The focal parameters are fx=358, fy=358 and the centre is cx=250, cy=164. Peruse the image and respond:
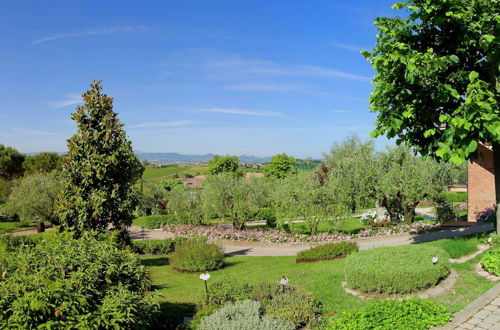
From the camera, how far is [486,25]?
334 inches

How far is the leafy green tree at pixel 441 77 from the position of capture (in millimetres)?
7980

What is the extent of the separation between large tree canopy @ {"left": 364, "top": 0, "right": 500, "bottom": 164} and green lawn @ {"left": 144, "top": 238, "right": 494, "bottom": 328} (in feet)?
9.82

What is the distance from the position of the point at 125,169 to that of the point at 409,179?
17.1 meters

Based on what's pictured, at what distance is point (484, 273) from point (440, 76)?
5163 millimetres

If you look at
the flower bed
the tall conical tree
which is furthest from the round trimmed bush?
the flower bed

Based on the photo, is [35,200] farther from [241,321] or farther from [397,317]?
[397,317]

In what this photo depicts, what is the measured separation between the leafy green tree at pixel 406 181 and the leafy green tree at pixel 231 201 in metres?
10.1

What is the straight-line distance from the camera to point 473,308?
6637mm

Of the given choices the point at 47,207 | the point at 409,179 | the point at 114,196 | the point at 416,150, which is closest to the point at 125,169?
the point at 114,196

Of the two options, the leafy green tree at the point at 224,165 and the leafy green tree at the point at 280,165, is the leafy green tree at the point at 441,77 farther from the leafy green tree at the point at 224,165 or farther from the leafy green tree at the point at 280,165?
the leafy green tree at the point at 224,165

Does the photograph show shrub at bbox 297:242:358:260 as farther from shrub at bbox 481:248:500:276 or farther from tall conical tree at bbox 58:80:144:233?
tall conical tree at bbox 58:80:144:233

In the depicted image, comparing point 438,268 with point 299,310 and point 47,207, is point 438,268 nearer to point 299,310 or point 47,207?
point 299,310

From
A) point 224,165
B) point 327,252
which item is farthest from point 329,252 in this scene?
point 224,165

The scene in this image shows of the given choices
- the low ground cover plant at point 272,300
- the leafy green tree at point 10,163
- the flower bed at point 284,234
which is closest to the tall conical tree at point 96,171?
the low ground cover plant at point 272,300
